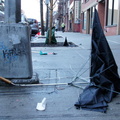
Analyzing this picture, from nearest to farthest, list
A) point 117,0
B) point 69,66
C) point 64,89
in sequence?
point 64,89, point 69,66, point 117,0

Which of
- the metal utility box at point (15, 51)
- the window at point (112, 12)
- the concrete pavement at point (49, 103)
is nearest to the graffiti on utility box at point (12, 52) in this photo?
the metal utility box at point (15, 51)

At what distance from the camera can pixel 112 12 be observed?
57.8 ft

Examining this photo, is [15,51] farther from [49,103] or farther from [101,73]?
[101,73]

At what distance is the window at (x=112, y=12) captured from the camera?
54.9 ft

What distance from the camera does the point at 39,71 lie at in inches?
227

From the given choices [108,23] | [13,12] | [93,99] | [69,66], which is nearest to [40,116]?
[93,99]

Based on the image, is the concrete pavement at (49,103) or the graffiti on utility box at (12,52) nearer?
the concrete pavement at (49,103)

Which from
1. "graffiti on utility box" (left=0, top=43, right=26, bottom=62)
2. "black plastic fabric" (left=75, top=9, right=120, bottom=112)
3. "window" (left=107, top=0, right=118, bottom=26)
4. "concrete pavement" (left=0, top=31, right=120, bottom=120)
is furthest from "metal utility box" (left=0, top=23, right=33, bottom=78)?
"window" (left=107, top=0, right=118, bottom=26)

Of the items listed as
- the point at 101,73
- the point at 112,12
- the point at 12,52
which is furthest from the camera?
the point at 112,12

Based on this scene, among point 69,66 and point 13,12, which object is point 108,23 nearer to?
point 69,66

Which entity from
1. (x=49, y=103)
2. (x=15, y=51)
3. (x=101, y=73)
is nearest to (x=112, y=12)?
(x=15, y=51)

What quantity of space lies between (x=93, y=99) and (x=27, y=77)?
1786mm

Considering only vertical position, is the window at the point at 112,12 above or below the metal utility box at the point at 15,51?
above

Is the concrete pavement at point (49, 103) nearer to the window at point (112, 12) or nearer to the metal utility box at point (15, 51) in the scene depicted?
the metal utility box at point (15, 51)
